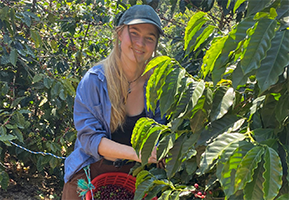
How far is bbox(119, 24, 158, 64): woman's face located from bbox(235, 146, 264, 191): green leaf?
110 cm

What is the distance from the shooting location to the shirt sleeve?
1560mm

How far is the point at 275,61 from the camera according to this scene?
615mm

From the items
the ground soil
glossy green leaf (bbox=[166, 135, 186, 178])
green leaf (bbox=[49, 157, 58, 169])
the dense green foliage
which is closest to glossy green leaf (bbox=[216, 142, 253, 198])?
the dense green foliage

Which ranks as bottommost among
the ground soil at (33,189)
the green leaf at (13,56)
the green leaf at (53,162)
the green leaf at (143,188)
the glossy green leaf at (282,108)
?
the ground soil at (33,189)

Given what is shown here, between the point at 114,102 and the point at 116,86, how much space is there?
100 millimetres

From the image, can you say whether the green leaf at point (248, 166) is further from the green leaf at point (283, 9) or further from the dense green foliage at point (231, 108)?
the green leaf at point (283, 9)

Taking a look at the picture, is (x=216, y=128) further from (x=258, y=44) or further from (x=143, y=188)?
(x=143, y=188)

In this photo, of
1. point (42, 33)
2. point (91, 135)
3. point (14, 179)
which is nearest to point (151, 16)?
point (91, 135)

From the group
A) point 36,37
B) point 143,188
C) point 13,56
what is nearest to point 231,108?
point 143,188

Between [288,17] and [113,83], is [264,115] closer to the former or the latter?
[288,17]

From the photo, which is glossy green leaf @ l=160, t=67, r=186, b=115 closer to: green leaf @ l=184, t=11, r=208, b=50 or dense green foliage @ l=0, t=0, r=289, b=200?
dense green foliage @ l=0, t=0, r=289, b=200

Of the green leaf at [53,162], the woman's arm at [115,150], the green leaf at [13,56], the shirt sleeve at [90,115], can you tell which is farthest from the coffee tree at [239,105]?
the green leaf at [53,162]

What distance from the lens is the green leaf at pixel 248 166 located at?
620mm

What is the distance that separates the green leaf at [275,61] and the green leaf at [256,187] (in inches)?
7.4
